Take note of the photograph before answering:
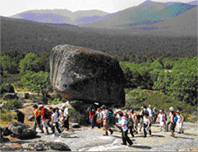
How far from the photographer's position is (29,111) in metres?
20.4

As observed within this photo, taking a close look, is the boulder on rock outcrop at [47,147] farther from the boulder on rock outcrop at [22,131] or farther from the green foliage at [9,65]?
the green foliage at [9,65]

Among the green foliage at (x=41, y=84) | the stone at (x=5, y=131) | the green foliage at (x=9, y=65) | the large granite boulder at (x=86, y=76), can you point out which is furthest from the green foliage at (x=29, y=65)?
the stone at (x=5, y=131)

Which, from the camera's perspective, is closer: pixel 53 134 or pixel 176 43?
pixel 53 134

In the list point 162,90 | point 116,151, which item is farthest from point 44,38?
point 116,151

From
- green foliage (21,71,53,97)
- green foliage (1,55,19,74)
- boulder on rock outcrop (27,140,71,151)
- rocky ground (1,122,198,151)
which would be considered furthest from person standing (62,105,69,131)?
green foliage (1,55,19,74)

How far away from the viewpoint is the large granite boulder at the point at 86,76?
16.2 m

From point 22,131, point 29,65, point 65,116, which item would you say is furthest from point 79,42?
point 22,131

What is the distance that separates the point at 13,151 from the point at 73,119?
30.5ft

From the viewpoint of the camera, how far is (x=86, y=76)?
16.3 metres

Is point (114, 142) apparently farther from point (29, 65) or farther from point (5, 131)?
point (29, 65)

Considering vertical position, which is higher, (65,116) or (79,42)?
(79,42)

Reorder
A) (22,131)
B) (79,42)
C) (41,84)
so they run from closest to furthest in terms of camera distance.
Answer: (22,131) < (41,84) < (79,42)

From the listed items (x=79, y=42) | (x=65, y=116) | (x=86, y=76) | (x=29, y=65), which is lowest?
(x=65, y=116)

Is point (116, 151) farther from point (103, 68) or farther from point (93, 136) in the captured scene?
point (103, 68)
